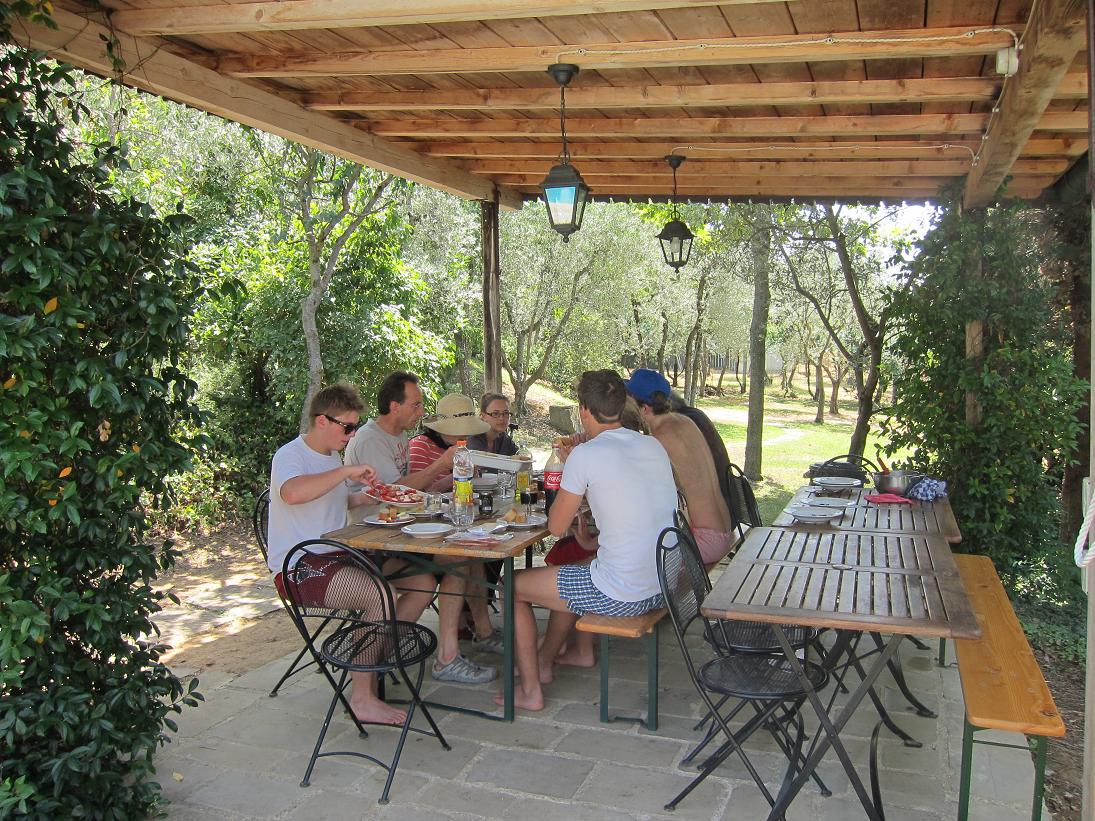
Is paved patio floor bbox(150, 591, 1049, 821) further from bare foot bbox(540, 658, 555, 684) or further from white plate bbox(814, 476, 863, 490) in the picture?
white plate bbox(814, 476, 863, 490)

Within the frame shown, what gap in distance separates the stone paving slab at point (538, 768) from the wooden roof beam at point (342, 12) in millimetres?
2514

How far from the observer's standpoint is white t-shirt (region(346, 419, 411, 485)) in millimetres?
4148

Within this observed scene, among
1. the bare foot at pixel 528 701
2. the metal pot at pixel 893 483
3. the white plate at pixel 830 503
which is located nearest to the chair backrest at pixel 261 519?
the bare foot at pixel 528 701

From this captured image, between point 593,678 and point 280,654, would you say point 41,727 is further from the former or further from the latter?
point 593,678

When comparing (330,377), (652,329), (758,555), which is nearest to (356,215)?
(330,377)

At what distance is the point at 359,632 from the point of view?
124 inches

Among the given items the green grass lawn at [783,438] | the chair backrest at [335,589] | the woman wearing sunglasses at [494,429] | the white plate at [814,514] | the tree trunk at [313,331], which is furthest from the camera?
the green grass lawn at [783,438]

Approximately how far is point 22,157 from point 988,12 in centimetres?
315

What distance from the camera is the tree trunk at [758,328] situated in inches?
383

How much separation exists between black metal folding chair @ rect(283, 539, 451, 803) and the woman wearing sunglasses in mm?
1544

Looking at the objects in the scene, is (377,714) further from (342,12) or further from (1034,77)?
(1034,77)

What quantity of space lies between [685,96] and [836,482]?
84.0 inches

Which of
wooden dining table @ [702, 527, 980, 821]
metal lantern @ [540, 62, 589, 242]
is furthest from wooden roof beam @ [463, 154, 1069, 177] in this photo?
wooden dining table @ [702, 527, 980, 821]

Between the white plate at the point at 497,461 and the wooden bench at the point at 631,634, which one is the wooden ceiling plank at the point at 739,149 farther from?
the wooden bench at the point at 631,634
